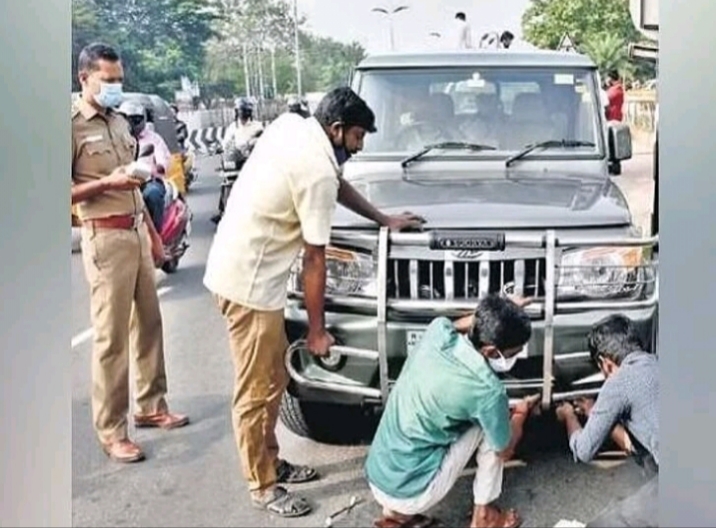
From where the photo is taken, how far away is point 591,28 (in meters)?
1.80

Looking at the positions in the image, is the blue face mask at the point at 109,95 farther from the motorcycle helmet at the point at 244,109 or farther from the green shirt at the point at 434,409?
the green shirt at the point at 434,409

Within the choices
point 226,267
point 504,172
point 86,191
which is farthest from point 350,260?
point 86,191

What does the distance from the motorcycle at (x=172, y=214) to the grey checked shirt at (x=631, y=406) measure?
83cm

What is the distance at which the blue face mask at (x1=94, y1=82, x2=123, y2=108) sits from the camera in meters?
1.79

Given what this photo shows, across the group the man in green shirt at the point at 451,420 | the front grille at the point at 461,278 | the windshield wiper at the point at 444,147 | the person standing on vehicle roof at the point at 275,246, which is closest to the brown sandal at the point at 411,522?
the man in green shirt at the point at 451,420

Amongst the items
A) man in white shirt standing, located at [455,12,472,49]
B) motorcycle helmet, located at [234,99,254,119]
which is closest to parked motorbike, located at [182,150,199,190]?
motorcycle helmet, located at [234,99,254,119]

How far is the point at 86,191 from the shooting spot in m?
1.81

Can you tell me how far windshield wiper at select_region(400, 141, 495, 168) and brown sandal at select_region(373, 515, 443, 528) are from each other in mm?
678

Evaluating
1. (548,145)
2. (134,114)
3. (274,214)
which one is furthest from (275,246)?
(548,145)

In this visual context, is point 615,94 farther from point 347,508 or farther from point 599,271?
point 347,508

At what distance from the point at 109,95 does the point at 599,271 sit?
96 cm
